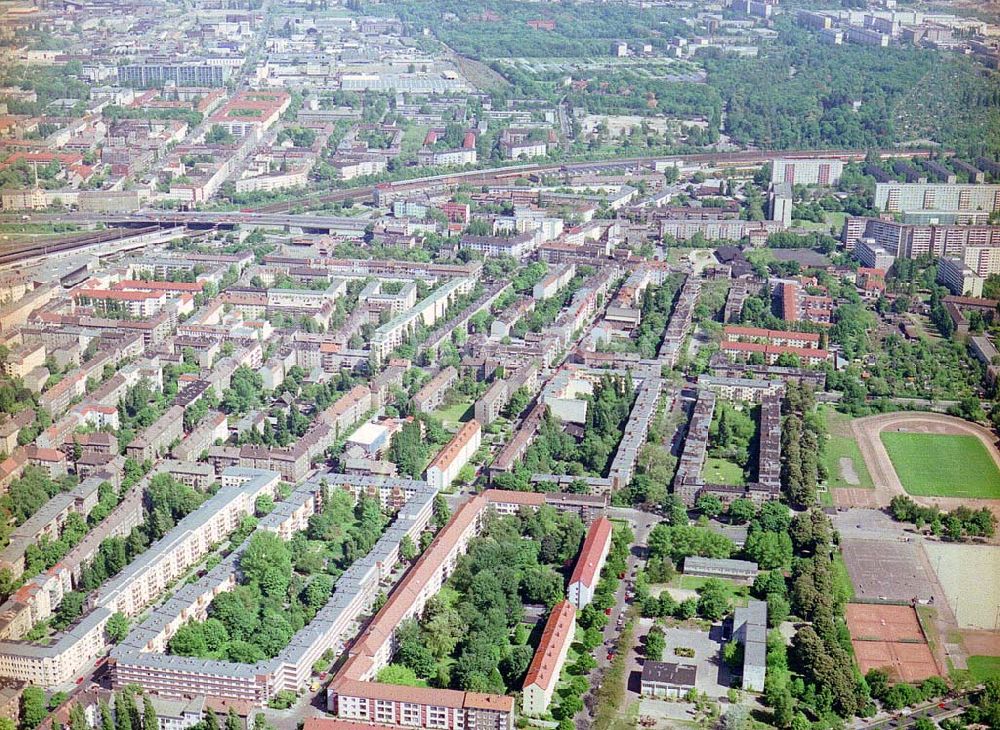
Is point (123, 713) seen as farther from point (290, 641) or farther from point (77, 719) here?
point (290, 641)

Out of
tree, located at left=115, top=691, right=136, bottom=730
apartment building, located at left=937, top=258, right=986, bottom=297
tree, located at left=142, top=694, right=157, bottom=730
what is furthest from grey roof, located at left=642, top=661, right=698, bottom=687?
apartment building, located at left=937, top=258, right=986, bottom=297

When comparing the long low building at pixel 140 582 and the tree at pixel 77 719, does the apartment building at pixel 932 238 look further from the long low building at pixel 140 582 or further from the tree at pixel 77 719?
the tree at pixel 77 719

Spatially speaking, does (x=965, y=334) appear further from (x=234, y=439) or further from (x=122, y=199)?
(x=122, y=199)

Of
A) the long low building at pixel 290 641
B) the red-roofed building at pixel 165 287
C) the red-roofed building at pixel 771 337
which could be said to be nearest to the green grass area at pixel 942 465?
the red-roofed building at pixel 771 337

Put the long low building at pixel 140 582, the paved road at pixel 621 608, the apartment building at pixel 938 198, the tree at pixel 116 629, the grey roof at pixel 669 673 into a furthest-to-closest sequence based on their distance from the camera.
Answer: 1. the apartment building at pixel 938 198
2. the tree at pixel 116 629
3. the long low building at pixel 140 582
4. the grey roof at pixel 669 673
5. the paved road at pixel 621 608

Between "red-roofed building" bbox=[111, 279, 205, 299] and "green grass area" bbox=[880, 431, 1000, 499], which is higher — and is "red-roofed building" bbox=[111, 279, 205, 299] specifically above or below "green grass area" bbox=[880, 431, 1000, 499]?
above

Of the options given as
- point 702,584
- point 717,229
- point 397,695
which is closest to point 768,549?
point 702,584

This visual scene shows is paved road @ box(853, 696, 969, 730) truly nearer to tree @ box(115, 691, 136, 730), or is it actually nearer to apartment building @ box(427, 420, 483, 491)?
apartment building @ box(427, 420, 483, 491)

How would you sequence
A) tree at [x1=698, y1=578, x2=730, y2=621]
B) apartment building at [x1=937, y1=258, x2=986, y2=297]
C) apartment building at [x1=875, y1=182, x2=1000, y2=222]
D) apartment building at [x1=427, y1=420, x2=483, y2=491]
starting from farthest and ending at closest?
apartment building at [x1=875, y1=182, x2=1000, y2=222]
apartment building at [x1=937, y1=258, x2=986, y2=297]
apartment building at [x1=427, y1=420, x2=483, y2=491]
tree at [x1=698, y1=578, x2=730, y2=621]
